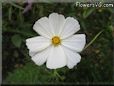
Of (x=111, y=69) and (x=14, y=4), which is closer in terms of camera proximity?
(x=14, y=4)

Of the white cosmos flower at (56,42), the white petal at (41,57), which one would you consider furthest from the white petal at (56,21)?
the white petal at (41,57)

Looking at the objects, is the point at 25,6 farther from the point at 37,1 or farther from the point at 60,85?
the point at 60,85

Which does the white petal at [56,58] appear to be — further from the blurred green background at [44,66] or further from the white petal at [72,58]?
the blurred green background at [44,66]

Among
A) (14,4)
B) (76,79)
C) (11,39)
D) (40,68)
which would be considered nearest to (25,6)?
(14,4)

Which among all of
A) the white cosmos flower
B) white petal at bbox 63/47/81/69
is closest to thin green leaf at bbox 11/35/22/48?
the white cosmos flower

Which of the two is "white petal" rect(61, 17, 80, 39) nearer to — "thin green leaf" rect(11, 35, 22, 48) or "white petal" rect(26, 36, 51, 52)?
"white petal" rect(26, 36, 51, 52)

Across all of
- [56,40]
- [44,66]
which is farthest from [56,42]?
[44,66]
